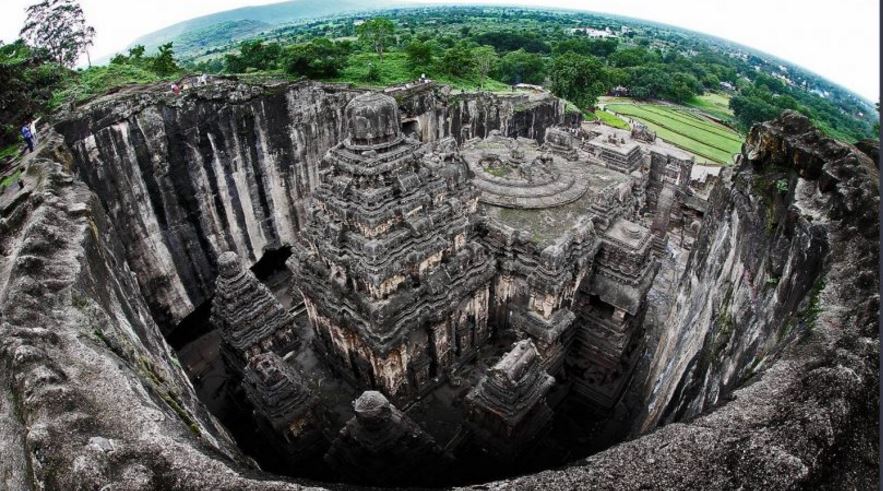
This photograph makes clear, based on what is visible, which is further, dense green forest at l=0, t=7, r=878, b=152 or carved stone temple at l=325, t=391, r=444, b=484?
dense green forest at l=0, t=7, r=878, b=152

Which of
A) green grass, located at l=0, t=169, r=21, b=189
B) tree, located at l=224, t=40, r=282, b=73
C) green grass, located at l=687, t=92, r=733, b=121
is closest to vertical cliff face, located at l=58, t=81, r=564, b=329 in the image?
green grass, located at l=0, t=169, r=21, b=189

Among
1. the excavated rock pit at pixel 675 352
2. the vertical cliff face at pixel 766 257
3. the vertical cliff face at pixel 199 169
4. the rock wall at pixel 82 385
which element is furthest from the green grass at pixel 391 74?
the vertical cliff face at pixel 766 257

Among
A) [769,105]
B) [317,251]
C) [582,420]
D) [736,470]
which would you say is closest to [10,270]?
[317,251]

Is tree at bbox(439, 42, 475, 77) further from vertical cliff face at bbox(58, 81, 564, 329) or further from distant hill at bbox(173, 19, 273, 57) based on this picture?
distant hill at bbox(173, 19, 273, 57)

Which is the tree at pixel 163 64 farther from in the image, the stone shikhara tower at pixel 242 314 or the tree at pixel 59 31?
the stone shikhara tower at pixel 242 314

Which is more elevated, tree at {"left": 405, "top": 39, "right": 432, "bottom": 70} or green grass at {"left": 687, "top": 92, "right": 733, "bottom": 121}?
tree at {"left": 405, "top": 39, "right": 432, "bottom": 70}

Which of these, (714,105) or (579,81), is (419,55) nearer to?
(579,81)

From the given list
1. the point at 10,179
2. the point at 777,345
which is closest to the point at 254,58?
the point at 10,179

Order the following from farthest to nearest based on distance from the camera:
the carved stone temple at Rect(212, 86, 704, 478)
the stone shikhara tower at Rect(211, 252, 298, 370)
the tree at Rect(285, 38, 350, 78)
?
1. the tree at Rect(285, 38, 350, 78)
2. the stone shikhara tower at Rect(211, 252, 298, 370)
3. the carved stone temple at Rect(212, 86, 704, 478)
